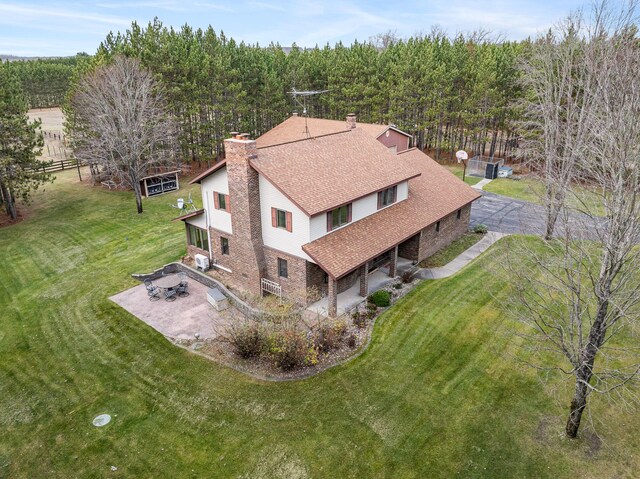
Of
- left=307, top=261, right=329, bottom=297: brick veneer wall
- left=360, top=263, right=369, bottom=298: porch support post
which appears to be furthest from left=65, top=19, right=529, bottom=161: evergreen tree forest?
left=360, top=263, right=369, bottom=298: porch support post

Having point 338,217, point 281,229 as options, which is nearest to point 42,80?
point 281,229

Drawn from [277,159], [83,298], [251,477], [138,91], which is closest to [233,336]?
[251,477]

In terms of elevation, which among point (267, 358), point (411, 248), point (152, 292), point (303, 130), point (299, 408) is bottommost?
point (299, 408)

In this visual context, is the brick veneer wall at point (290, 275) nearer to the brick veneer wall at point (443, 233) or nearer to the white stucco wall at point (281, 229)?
the white stucco wall at point (281, 229)

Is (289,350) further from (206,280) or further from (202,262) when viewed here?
(202,262)

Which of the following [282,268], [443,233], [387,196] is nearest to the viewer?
[282,268]

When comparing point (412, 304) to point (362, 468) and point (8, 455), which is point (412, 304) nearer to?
point (362, 468)

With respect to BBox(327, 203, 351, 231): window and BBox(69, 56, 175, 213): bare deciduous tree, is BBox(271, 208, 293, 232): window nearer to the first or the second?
BBox(327, 203, 351, 231): window
